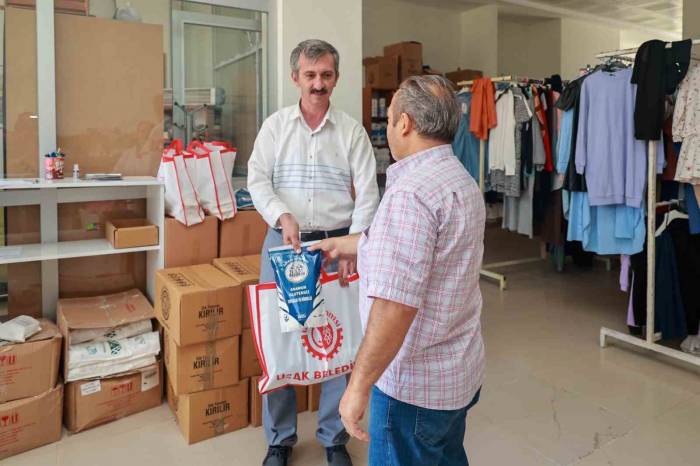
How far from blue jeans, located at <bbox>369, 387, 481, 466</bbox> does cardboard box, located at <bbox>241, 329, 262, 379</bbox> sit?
1388 millimetres

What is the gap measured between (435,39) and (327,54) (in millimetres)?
6977

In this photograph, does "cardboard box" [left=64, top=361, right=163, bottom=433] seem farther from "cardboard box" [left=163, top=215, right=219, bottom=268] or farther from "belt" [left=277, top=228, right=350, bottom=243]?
"belt" [left=277, top=228, right=350, bottom=243]

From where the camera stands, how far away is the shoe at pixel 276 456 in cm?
223

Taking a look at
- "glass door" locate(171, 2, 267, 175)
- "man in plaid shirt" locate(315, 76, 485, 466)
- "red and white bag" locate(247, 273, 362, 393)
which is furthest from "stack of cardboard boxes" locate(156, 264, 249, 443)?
"man in plaid shirt" locate(315, 76, 485, 466)

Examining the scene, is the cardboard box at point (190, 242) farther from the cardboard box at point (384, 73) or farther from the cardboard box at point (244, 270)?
the cardboard box at point (384, 73)

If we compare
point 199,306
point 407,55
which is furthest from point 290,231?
point 407,55

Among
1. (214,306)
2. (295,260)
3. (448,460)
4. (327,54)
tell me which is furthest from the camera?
(214,306)

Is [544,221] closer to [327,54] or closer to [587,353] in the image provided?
[587,353]

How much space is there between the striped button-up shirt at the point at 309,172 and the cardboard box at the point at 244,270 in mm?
482

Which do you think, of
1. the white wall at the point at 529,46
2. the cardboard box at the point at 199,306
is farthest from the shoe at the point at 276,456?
the white wall at the point at 529,46

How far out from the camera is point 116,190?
119 inches

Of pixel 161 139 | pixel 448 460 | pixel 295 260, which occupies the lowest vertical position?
pixel 448 460

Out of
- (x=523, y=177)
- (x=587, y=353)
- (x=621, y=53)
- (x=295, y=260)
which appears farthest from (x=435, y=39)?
(x=295, y=260)

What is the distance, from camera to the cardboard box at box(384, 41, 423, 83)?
7.43 metres
